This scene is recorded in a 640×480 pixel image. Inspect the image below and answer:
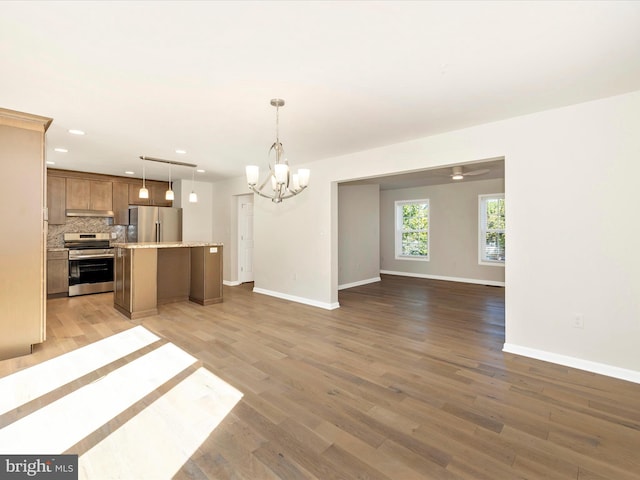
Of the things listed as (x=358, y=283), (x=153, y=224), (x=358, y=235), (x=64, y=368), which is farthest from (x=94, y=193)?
(x=358, y=283)

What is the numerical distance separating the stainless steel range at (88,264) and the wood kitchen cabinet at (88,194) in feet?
1.98

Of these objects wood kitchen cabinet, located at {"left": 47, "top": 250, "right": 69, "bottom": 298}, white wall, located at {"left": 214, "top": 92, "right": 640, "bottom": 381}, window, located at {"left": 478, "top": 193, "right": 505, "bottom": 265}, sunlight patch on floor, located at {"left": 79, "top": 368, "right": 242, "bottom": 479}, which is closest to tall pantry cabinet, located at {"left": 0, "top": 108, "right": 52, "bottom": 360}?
sunlight patch on floor, located at {"left": 79, "top": 368, "right": 242, "bottom": 479}

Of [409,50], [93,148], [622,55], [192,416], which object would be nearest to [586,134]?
[622,55]

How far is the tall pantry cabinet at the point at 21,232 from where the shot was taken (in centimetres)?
314

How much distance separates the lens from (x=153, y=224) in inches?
268

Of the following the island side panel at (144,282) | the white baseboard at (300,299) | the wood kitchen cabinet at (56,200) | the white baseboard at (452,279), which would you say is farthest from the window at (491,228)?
the wood kitchen cabinet at (56,200)

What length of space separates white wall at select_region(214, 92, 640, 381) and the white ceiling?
0.28 meters

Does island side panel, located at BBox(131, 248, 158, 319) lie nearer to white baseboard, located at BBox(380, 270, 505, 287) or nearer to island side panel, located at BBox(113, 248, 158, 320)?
island side panel, located at BBox(113, 248, 158, 320)

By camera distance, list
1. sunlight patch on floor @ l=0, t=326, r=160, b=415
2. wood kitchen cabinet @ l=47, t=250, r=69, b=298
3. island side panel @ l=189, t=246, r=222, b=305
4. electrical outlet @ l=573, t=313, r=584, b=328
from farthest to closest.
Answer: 1. wood kitchen cabinet @ l=47, t=250, r=69, b=298
2. island side panel @ l=189, t=246, r=222, b=305
3. electrical outlet @ l=573, t=313, r=584, b=328
4. sunlight patch on floor @ l=0, t=326, r=160, b=415

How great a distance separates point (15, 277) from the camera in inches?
126

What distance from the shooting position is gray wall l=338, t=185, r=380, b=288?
7234mm

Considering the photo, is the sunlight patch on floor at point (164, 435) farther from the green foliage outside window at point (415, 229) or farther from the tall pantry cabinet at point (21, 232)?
the green foliage outside window at point (415, 229)

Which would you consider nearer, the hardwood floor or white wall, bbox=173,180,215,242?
the hardwood floor

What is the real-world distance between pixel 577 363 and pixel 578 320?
1.35 ft
